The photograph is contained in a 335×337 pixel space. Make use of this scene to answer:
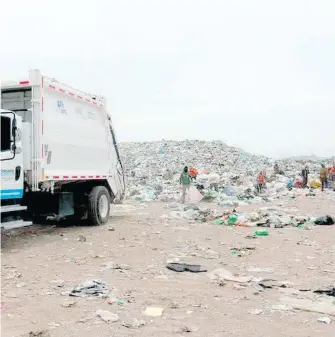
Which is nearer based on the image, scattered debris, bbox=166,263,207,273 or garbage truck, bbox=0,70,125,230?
scattered debris, bbox=166,263,207,273

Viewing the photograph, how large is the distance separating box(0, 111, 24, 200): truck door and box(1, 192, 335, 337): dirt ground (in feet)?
3.12

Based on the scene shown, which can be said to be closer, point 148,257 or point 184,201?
point 148,257

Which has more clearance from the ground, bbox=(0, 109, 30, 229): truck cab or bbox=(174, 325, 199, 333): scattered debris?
bbox=(0, 109, 30, 229): truck cab

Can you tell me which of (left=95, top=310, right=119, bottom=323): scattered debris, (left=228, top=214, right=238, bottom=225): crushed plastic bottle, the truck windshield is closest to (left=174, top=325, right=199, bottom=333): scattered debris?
(left=95, top=310, right=119, bottom=323): scattered debris

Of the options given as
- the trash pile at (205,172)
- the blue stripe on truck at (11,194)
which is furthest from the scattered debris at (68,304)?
the trash pile at (205,172)

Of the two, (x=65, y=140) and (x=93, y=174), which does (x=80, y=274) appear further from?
(x=93, y=174)

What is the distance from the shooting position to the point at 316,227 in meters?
9.66

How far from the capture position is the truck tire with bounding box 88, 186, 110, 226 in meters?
9.62

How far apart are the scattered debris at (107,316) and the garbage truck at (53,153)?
3.48 metres

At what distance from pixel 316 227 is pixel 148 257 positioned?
446 cm

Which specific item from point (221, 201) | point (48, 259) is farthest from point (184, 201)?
point (48, 259)

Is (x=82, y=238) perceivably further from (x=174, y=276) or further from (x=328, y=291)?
(x=328, y=291)

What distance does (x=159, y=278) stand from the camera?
5.47 metres

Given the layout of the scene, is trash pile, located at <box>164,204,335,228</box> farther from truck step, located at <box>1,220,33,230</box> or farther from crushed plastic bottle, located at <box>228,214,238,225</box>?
truck step, located at <box>1,220,33,230</box>
